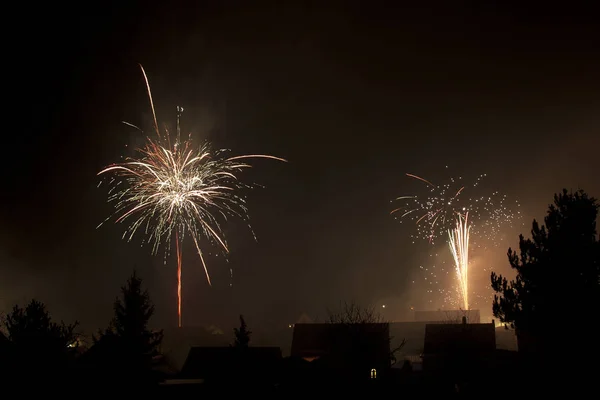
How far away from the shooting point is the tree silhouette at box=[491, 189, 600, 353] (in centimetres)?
2308

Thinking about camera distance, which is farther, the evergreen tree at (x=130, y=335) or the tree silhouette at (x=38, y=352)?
the evergreen tree at (x=130, y=335)

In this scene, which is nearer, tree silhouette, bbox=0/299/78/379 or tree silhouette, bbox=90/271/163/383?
tree silhouette, bbox=0/299/78/379

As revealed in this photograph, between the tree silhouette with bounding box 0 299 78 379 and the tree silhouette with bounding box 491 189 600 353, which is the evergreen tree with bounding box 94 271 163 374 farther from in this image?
the tree silhouette with bounding box 491 189 600 353

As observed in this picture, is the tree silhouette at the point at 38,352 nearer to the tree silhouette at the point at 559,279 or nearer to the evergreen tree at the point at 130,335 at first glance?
the evergreen tree at the point at 130,335

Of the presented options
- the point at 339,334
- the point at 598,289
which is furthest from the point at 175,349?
the point at 598,289

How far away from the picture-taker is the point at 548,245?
24750mm

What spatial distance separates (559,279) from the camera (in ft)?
78.4

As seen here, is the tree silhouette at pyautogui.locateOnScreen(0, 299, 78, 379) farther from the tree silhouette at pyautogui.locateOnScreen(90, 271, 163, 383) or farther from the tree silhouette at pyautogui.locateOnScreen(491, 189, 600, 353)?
the tree silhouette at pyautogui.locateOnScreen(491, 189, 600, 353)

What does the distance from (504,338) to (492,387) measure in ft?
154

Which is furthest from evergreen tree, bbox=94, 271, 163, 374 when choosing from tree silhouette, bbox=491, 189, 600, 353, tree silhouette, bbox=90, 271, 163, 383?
tree silhouette, bbox=491, 189, 600, 353

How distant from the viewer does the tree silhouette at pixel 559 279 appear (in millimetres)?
23078

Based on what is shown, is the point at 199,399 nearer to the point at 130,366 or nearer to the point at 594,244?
the point at 130,366

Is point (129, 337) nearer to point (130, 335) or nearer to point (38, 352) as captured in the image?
point (130, 335)

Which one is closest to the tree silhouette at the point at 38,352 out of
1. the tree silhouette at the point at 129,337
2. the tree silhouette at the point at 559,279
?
the tree silhouette at the point at 129,337
